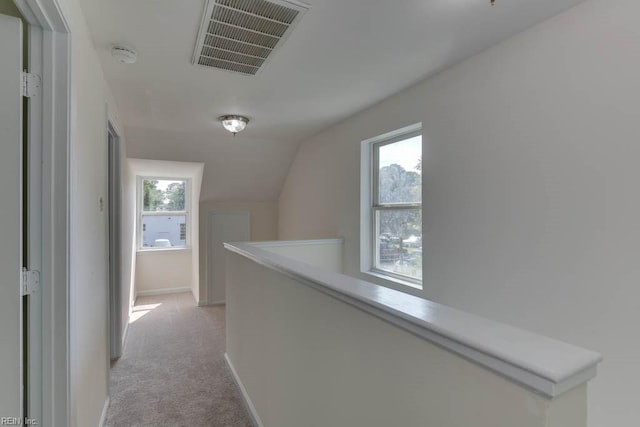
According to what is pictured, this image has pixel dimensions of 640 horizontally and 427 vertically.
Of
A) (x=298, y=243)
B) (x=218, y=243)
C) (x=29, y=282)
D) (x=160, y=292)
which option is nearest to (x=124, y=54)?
(x=29, y=282)

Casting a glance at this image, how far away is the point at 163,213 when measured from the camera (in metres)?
5.38

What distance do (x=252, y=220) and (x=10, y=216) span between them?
4018 millimetres

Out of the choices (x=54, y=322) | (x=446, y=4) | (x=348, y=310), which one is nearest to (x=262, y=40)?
(x=446, y=4)

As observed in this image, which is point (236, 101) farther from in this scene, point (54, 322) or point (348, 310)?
point (348, 310)

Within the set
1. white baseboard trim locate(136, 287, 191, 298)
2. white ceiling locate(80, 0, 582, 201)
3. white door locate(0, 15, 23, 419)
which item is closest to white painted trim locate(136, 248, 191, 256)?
white baseboard trim locate(136, 287, 191, 298)

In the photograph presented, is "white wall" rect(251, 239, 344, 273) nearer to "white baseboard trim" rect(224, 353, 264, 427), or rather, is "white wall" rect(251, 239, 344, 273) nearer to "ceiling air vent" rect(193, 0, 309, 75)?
"white baseboard trim" rect(224, 353, 264, 427)

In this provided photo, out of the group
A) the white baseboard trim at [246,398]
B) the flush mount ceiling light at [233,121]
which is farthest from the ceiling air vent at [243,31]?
the white baseboard trim at [246,398]

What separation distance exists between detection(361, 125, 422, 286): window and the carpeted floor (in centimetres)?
170

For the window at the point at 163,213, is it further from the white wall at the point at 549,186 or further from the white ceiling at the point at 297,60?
the white wall at the point at 549,186

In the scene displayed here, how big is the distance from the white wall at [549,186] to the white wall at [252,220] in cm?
327

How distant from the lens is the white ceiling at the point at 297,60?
1.57 m

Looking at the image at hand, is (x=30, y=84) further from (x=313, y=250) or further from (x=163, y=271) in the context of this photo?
(x=163, y=271)

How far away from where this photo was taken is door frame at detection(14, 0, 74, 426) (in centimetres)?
120

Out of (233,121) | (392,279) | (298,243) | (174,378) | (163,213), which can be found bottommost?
(174,378)
